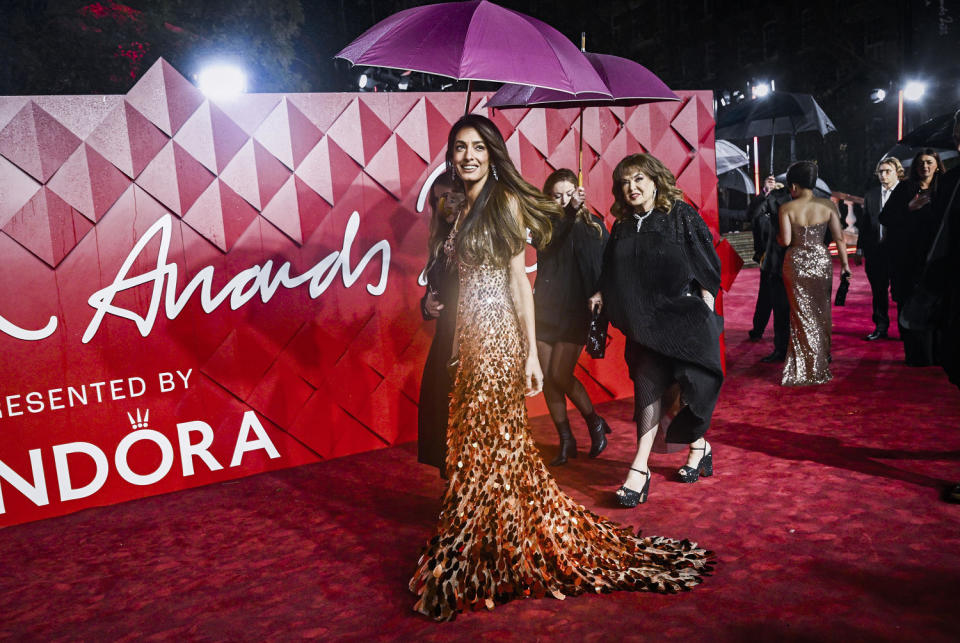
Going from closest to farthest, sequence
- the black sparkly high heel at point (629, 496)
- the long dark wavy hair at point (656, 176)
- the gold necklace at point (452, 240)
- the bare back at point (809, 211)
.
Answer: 1. the gold necklace at point (452, 240)
2. the black sparkly high heel at point (629, 496)
3. the long dark wavy hair at point (656, 176)
4. the bare back at point (809, 211)

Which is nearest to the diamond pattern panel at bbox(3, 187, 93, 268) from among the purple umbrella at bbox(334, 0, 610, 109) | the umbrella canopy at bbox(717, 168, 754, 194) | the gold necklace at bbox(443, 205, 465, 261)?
the purple umbrella at bbox(334, 0, 610, 109)

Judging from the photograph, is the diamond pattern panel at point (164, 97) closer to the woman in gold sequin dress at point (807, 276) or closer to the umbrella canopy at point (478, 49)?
the umbrella canopy at point (478, 49)

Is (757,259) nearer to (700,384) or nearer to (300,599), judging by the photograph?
(700,384)

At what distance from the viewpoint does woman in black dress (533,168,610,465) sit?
4.88m

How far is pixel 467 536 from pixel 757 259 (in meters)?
6.79

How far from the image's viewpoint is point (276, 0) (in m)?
17.0

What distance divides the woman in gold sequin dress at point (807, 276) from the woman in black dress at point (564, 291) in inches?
97.5

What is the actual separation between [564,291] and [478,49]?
6.28ft

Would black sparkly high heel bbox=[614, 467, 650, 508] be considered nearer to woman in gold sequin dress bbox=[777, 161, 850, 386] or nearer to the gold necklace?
the gold necklace

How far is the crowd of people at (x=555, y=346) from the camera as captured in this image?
309 cm

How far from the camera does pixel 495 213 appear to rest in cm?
321

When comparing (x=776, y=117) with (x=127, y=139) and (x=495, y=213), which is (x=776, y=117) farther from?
(x=127, y=139)

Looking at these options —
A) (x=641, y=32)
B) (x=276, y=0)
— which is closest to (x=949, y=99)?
(x=641, y=32)

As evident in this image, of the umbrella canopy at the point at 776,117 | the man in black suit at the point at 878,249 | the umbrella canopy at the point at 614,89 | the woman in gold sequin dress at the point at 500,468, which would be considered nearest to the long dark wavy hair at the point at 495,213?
the woman in gold sequin dress at the point at 500,468
